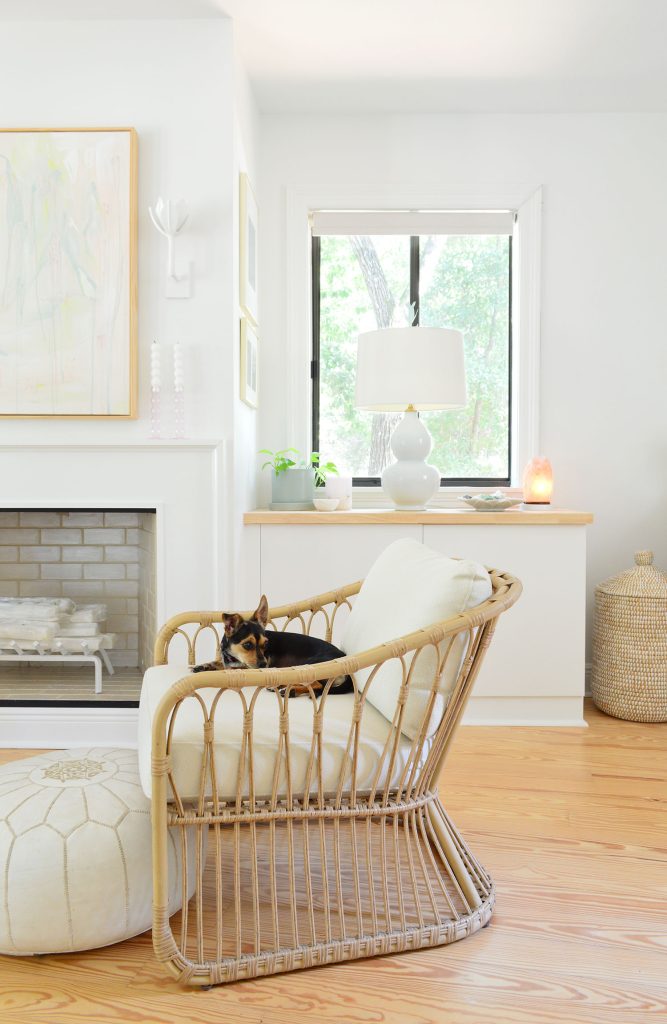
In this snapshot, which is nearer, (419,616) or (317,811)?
(317,811)

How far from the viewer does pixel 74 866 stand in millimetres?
1532

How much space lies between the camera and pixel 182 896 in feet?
5.19

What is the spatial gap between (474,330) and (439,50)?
3.96 ft

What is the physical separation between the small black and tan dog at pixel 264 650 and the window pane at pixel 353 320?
198cm

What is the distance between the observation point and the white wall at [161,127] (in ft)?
9.41

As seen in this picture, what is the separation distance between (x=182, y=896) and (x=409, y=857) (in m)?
0.47

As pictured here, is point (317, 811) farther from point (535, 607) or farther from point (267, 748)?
point (535, 607)

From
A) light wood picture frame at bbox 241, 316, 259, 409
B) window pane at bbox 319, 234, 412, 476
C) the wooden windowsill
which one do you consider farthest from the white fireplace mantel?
window pane at bbox 319, 234, 412, 476

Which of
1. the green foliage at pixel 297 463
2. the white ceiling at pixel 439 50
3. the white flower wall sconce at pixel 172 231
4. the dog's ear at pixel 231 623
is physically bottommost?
the dog's ear at pixel 231 623

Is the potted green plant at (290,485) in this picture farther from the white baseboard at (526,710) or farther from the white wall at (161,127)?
the white baseboard at (526,710)

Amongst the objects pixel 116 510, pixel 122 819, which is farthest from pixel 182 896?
pixel 116 510

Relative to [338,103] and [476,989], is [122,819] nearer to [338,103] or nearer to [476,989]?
[476,989]

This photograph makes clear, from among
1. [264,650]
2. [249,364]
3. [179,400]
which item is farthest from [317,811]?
[249,364]

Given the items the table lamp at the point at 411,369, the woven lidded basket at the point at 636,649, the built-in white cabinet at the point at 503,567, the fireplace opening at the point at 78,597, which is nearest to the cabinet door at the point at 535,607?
the built-in white cabinet at the point at 503,567
